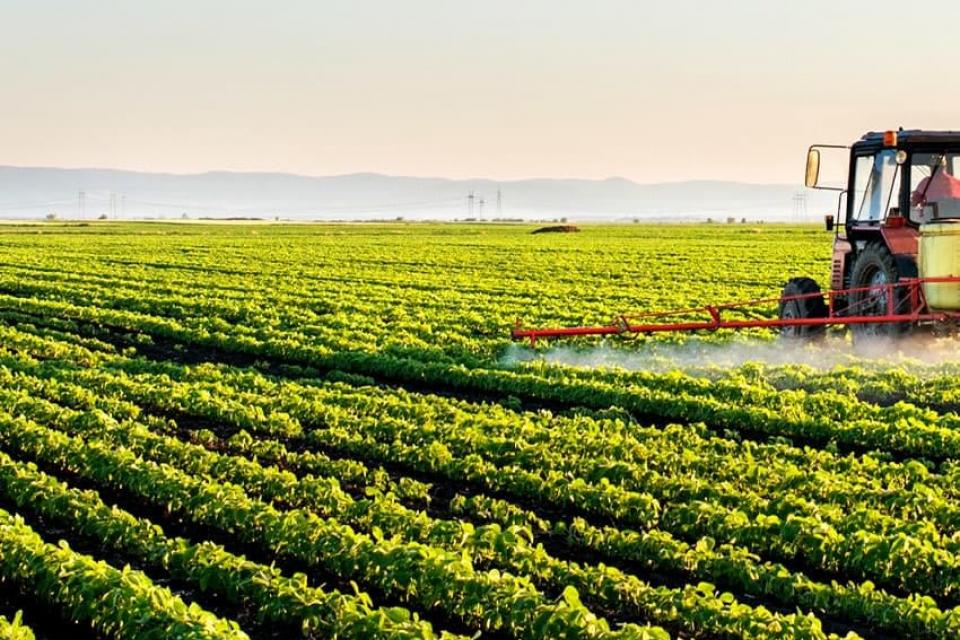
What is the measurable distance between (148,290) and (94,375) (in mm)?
14933

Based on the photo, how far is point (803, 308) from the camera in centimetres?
1644

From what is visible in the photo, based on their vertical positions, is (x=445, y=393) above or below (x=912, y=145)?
below

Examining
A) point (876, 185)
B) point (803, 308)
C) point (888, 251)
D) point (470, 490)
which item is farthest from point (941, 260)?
point (470, 490)

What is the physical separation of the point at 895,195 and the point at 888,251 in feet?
2.49

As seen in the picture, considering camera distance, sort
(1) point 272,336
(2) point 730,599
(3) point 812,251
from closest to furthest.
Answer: (2) point 730,599 < (1) point 272,336 < (3) point 812,251

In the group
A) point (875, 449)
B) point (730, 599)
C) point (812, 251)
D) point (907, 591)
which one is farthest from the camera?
point (812, 251)

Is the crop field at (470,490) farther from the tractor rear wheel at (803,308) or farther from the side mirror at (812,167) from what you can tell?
the side mirror at (812,167)

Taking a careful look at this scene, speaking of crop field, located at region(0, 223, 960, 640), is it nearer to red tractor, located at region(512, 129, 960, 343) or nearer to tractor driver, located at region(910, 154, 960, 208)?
red tractor, located at region(512, 129, 960, 343)

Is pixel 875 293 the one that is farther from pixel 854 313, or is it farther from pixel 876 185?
pixel 876 185

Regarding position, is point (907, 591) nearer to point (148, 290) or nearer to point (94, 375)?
point (94, 375)

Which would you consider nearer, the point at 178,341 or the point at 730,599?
the point at 730,599

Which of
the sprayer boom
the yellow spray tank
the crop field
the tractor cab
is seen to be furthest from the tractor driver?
the crop field

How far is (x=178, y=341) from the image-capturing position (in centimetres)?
1955

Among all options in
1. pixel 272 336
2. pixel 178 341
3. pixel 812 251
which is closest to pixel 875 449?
pixel 272 336
